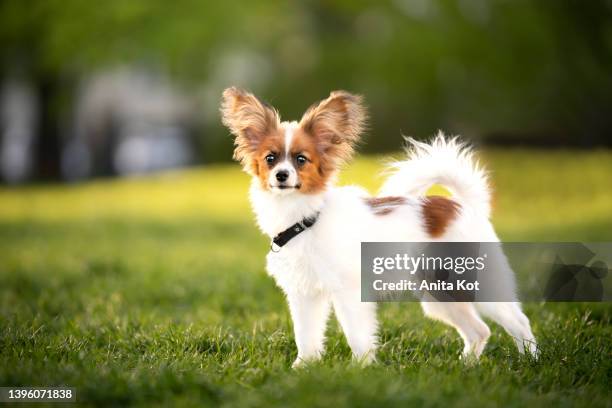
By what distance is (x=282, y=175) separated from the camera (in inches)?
142

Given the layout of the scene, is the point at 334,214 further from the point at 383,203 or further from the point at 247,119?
the point at 247,119

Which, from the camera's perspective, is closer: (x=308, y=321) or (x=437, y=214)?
(x=308, y=321)

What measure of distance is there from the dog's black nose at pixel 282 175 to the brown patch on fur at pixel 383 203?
654mm

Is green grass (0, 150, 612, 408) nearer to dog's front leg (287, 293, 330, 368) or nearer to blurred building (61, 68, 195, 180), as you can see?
dog's front leg (287, 293, 330, 368)

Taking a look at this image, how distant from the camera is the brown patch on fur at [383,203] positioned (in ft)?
12.9

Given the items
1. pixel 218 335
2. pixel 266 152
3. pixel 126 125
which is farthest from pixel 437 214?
pixel 126 125

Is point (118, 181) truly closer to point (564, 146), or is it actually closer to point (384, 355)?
point (564, 146)

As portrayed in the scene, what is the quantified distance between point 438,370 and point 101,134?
905 inches

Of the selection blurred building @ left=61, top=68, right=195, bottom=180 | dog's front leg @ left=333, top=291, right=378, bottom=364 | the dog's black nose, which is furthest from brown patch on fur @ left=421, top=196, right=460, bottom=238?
blurred building @ left=61, top=68, right=195, bottom=180

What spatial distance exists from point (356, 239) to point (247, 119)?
3.50ft

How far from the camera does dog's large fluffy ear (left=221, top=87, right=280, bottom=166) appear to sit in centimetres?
392

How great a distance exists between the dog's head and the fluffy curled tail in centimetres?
46

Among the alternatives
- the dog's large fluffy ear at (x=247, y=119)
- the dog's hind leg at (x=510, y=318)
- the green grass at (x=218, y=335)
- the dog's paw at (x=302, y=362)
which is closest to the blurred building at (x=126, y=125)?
the green grass at (x=218, y=335)

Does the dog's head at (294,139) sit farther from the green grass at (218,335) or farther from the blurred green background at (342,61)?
the blurred green background at (342,61)
